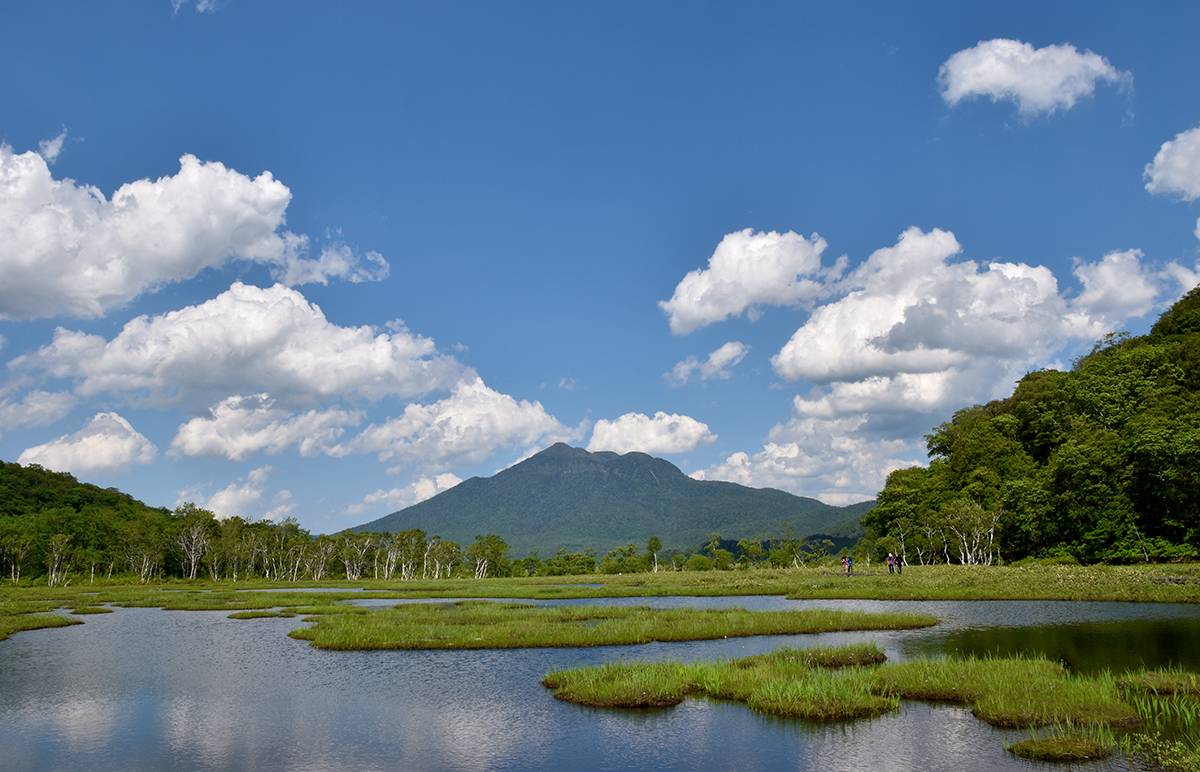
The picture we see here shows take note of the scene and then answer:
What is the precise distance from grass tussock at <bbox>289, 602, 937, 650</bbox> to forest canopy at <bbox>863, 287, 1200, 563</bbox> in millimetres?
40365

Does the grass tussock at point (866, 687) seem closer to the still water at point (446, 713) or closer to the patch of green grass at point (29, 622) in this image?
the still water at point (446, 713)

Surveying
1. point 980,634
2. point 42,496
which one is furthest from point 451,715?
point 42,496

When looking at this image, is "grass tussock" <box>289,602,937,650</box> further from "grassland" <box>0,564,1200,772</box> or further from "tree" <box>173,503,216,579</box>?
"tree" <box>173,503,216,579</box>

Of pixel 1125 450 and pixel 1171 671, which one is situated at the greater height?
pixel 1125 450

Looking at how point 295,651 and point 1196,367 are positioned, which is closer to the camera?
point 295,651

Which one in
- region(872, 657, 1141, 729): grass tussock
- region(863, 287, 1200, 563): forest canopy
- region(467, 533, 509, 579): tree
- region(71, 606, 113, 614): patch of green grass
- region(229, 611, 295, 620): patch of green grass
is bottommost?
region(467, 533, 509, 579): tree

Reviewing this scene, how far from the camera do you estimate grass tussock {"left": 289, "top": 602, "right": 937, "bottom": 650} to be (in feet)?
109

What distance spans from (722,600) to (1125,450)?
43.4 metres

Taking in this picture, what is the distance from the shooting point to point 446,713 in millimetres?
20062

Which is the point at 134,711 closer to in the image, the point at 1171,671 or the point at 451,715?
the point at 451,715

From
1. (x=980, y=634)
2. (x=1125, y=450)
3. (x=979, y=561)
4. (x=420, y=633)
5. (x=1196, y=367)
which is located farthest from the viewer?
(x=979, y=561)

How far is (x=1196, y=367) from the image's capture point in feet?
236

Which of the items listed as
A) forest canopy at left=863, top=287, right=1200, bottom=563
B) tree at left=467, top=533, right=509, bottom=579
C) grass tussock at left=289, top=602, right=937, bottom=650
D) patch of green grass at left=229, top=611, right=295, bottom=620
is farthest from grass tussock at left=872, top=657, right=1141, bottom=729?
tree at left=467, top=533, right=509, bottom=579

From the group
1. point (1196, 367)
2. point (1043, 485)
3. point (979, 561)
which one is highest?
point (1196, 367)
